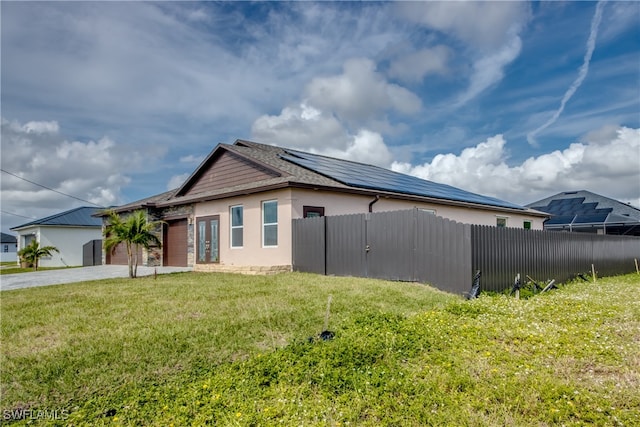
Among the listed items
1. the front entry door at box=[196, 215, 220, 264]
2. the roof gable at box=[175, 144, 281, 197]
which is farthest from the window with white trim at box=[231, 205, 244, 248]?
the roof gable at box=[175, 144, 281, 197]

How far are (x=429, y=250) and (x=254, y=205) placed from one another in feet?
20.6

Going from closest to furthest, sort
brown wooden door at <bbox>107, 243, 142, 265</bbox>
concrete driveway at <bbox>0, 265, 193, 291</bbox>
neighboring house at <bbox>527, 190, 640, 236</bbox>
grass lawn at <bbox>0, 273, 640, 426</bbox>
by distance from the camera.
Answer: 1. grass lawn at <bbox>0, 273, 640, 426</bbox>
2. concrete driveway at <bbox>0, 265, 193, 291</bbox>
3. brown wooden door at <bbox>107, 243, 142, 265</bbox>
4. neighboring house at <bbox>527, 190, 640, 236</bbox>

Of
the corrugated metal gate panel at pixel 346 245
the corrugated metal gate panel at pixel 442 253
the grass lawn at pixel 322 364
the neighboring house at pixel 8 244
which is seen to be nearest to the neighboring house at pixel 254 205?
the corrugated metal gate panel at pixel 346 245

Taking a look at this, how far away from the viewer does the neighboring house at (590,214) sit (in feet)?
89.7

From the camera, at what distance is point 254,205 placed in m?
13.4

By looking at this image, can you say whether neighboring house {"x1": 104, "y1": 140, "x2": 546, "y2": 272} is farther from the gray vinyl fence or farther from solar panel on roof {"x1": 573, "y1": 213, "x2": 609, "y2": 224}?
solar panel on roof {"x1": 573, "y1": 213, "x2": 609, "y2": 224}

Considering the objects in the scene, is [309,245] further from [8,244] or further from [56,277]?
[8,244]

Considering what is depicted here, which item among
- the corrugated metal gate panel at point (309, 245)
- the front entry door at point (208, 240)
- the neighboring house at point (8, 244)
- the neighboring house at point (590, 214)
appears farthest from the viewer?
the neighboring house at point (8, 244)

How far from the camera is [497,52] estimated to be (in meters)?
12.8

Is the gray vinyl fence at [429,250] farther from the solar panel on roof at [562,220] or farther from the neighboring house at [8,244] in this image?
the neighboring house at [8,244]

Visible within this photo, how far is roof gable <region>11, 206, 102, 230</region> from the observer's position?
28.2 meters

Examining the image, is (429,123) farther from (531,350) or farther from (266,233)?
(531,350)

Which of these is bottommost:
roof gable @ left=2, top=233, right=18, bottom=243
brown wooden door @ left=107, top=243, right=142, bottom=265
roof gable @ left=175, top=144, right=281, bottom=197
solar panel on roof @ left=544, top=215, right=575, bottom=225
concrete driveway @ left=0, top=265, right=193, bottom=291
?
concrete driveway @ left=0, top=265, right=193, bottom=291

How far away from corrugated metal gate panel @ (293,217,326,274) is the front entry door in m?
3.89
